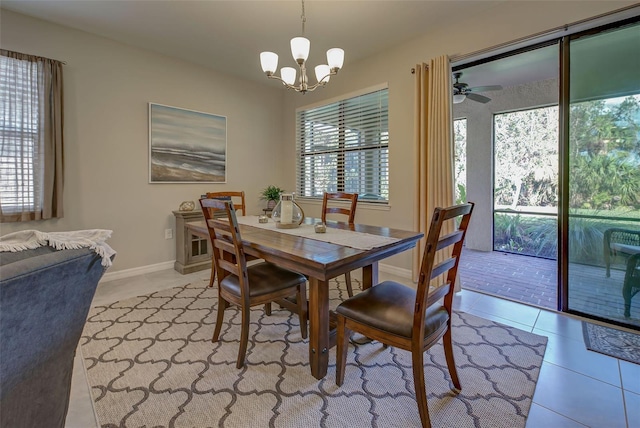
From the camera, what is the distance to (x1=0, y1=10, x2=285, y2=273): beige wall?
9.59ft

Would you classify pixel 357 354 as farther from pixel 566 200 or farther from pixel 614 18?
pixel 614 18

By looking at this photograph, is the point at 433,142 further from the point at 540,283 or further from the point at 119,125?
the point at 119,125

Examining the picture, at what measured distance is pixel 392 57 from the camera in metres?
3.39

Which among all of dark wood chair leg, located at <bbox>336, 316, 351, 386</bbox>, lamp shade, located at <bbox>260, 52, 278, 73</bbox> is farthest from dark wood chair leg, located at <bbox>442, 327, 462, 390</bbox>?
lamp shade, located at <bbox>260, 52, 278, 73</bbox>

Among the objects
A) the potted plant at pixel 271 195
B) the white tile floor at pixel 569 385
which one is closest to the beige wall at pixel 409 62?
the potted plant at pixel 271 195

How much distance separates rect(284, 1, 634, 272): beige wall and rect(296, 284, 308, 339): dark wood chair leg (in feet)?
5.70

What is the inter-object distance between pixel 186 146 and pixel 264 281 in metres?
2.67

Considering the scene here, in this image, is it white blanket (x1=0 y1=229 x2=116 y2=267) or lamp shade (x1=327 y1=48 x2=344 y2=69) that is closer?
white blanket (x1=0 y1=229 x2=116 y2=267)

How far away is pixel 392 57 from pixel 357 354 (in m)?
3.14

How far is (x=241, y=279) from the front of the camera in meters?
1.69

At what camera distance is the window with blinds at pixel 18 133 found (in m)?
2.59

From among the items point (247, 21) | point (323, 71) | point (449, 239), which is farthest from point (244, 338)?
point (247, 21)

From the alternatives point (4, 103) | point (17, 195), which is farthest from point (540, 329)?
point (4, 103)

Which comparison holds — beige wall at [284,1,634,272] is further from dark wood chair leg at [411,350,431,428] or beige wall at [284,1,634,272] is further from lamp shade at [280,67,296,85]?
dark wood chair leg at [411,350,431,428]
